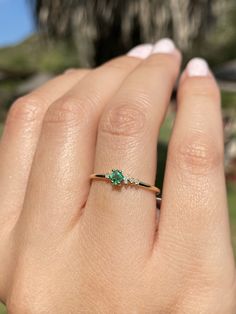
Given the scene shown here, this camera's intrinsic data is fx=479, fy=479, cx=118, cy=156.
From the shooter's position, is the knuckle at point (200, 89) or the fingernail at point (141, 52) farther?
the fingernail at point (141, 52)

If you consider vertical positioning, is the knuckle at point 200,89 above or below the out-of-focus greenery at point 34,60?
below

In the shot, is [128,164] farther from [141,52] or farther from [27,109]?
[141,52]

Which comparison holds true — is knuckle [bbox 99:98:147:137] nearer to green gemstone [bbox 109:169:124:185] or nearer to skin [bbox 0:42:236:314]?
skin [bbox 0:42:236:314]

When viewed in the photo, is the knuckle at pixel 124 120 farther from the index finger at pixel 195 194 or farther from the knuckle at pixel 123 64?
the knuckle at pixel 123 64

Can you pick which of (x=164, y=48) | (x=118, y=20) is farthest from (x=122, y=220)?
(x=118, y=20)

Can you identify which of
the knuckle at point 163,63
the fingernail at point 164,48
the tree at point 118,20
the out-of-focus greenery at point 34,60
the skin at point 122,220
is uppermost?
the out-of-focus greenery at point 34,60

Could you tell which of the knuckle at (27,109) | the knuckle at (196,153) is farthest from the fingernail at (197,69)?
the knuckle at (27,109)

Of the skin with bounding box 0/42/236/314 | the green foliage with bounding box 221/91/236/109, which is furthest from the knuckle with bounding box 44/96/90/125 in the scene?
the green foliage with bounding box 221/91/236/109

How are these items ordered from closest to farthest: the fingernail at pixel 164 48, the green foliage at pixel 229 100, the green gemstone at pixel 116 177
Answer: the green gemstone at pixel 116 177 < the fingernail at pixel 164 48 < the green foliage at pixel 229 100
